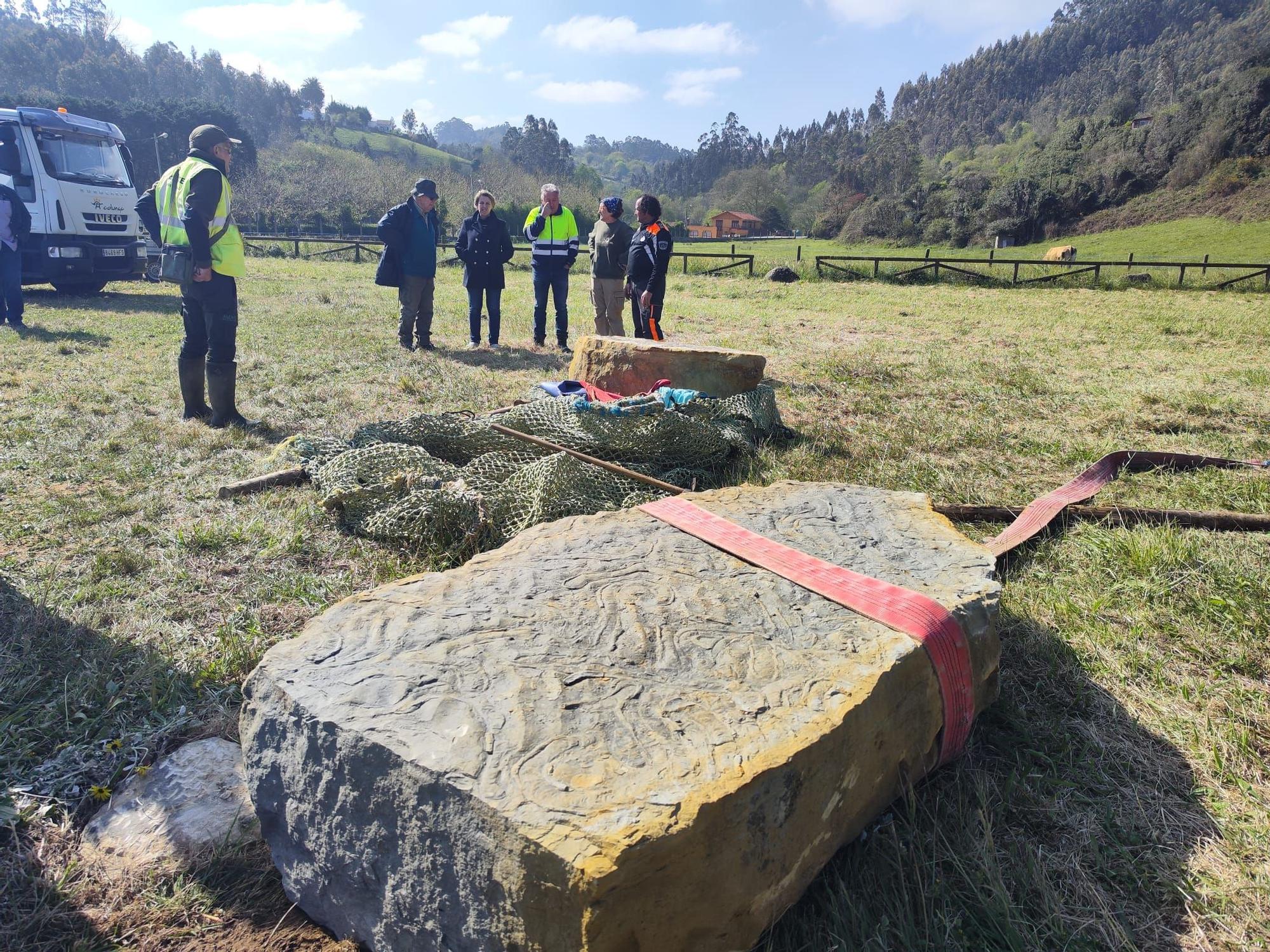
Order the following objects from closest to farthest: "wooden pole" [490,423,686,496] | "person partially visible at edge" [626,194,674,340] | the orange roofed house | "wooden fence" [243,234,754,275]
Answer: "wooden pole" [490,423,686,496] < "person partially visible at edge" [626,194,674,340] < "wooden fence" [243,234,754,275] < the orange roofed house

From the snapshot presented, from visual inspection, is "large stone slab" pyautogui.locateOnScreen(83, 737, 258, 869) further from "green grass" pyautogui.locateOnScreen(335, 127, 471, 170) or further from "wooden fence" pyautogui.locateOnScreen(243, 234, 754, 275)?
"green grass" pyautogui.locateOnScreen(335, 127, 471, 170)

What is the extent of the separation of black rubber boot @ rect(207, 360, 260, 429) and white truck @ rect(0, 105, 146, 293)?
947 cm

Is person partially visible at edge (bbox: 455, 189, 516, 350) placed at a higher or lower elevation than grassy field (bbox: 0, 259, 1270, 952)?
higher

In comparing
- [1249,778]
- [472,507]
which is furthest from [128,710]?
[1249,778]

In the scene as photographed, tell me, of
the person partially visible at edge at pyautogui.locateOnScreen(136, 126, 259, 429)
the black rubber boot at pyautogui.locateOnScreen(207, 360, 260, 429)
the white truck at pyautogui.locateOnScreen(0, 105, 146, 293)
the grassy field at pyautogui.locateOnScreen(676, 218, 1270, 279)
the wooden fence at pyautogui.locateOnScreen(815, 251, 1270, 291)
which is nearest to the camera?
the person partially visible at edge at pyautogui.locateOnScreen(136, 126, 259, 429)

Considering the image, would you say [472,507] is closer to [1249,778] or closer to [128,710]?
[128,710]

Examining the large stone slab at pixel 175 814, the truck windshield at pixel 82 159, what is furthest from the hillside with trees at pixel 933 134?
the large stone slab at pixel 175 814

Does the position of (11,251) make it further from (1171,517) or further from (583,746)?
(1171,517)

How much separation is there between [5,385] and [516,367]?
463 cm

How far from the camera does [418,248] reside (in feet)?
29.9

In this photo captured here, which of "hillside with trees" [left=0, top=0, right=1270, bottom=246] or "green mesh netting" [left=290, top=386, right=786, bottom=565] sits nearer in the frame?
"green mesh netting" [left=290, top=386, right=786, bottom=565]

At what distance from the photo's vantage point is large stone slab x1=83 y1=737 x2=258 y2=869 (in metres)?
2.01

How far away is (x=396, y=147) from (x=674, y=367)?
12627 centimetres

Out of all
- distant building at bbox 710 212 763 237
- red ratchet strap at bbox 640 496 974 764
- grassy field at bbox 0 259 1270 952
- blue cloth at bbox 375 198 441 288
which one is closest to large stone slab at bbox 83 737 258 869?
grassy field at bbox 0 259 1270 952
